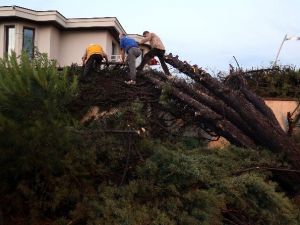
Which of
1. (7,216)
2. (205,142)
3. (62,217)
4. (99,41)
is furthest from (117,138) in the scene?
(99,41)

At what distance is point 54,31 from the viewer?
2038 centimetres

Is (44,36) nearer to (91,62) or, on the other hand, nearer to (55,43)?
(55,43)

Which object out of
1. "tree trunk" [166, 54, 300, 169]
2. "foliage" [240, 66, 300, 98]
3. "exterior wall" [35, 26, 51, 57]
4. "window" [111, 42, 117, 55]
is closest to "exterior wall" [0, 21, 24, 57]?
"exterior wall" [35, 26, 51, 57]

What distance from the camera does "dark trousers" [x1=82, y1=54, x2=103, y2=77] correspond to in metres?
8.29

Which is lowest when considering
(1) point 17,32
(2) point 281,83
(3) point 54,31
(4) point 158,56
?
(2) point 281,83

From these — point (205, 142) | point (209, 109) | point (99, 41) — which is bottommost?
point (205, 142)

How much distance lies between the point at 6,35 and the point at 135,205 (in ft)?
54.3

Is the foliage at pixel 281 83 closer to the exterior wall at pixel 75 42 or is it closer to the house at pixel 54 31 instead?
the house at pixel 54 31

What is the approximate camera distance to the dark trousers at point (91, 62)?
8.29 meters

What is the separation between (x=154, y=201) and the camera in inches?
208

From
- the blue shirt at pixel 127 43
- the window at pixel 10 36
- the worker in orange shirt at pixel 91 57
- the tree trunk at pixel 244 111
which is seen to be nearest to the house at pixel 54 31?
the window at pixel 10 36

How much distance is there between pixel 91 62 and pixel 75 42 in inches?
521

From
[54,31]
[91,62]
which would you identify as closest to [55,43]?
[54,31]

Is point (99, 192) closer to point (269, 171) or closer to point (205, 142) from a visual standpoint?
point (269, 171)
